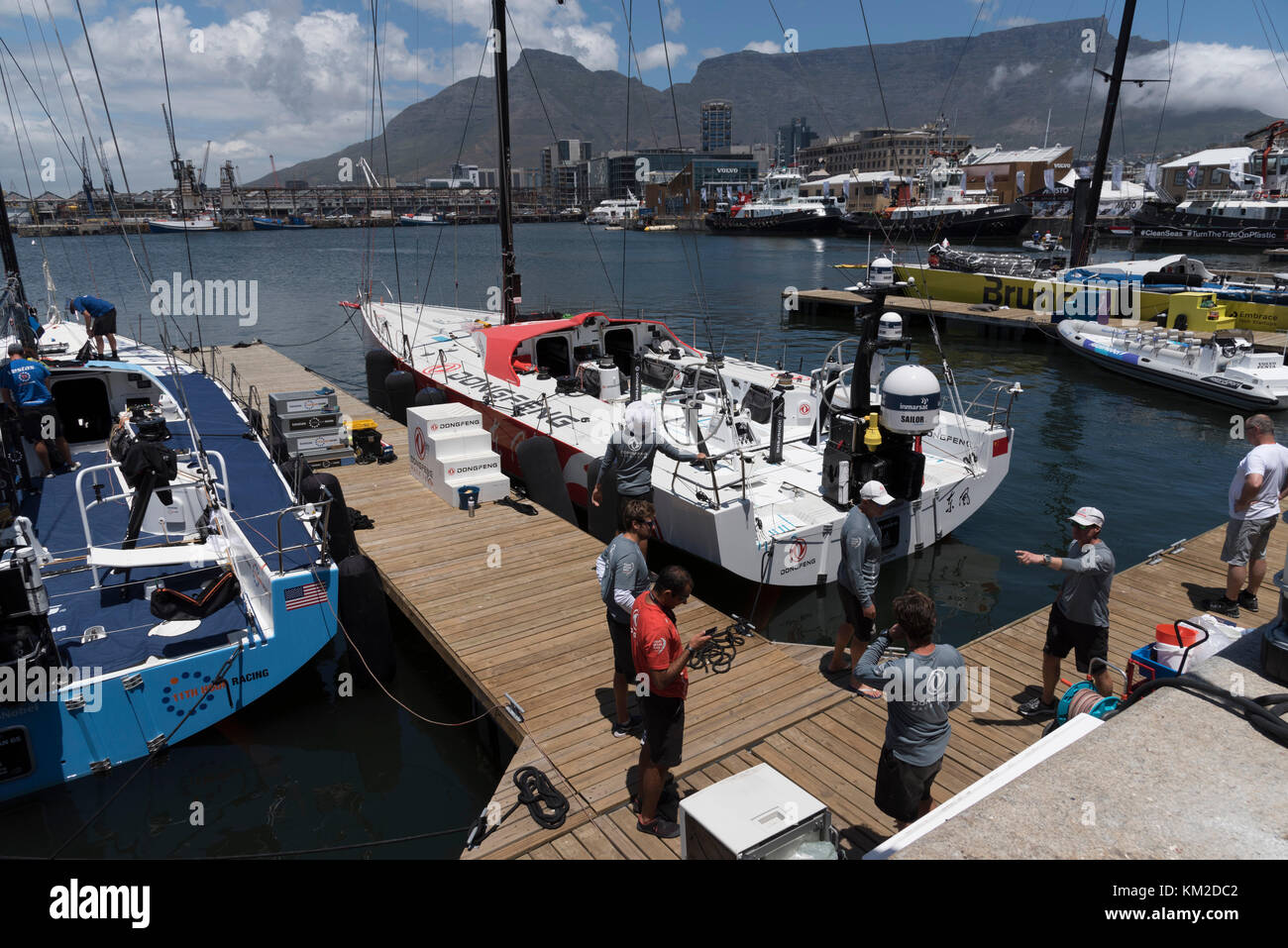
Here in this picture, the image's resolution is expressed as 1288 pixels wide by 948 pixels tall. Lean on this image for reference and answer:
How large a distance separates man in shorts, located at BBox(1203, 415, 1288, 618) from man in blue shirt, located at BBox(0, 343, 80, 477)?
12.8 metres

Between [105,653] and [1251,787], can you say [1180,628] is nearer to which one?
[1251,787]

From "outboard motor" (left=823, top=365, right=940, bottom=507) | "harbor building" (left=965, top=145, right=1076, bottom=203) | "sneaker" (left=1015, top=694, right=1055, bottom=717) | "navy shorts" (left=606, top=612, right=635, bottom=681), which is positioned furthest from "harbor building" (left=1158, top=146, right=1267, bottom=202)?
"navy shorts" (left=606, top=612, right=635, bottom=681)

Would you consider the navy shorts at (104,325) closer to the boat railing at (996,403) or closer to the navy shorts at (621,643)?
the navy shorts at (621,643)

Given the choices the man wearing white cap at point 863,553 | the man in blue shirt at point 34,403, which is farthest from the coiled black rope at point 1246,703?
the man in blue shirt at point 34,403

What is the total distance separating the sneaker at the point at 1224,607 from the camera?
723 cm

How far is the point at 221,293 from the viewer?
139 ft

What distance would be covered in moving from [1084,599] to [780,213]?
90188 mm

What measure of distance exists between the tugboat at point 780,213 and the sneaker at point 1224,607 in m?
83.3

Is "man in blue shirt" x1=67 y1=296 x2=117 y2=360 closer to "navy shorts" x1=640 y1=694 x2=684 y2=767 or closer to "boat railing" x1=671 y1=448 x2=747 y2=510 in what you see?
"boat railing" x1=671 y1=448 x2=747 y2=510

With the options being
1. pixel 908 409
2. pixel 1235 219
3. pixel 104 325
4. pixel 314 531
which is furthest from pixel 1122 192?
pixel 314 531
